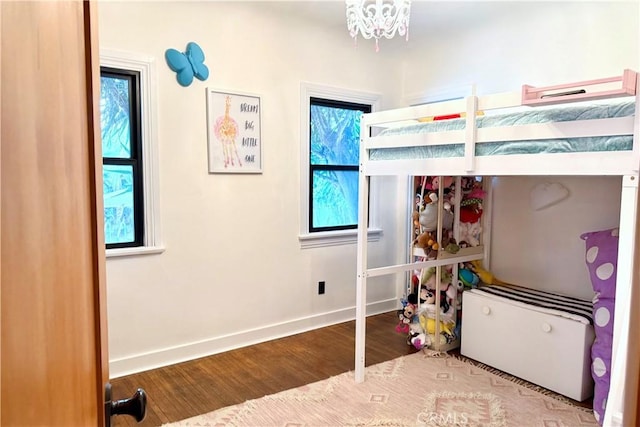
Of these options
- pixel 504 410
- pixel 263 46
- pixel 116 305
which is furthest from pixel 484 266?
pixel 116 305

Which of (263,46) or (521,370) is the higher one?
(263,46)

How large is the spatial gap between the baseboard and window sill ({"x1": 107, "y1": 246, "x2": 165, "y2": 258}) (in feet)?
2.15

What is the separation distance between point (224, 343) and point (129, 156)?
4.77 feet

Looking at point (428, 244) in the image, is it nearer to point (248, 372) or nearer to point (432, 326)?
point (432, 326)

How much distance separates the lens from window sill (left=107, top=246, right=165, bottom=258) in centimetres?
263

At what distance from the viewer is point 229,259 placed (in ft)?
10.3

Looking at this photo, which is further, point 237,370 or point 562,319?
point 237,370

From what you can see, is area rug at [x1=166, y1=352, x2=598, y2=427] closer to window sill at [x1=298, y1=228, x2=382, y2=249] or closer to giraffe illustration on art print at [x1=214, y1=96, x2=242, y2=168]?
window sill at [x1=298, y1=228, x2=382, y2=249]

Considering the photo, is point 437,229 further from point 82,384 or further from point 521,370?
point 82,384

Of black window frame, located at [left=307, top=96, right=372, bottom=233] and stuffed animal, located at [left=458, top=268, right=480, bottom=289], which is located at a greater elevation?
black window frame, located at [left=307, top=96, right=372, bottom=233]

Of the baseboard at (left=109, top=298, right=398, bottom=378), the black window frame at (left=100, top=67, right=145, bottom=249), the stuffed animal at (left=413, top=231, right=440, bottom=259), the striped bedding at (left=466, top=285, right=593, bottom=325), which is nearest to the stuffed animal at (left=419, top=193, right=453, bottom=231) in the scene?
the stuffed animal at (left=413, top=231, right=440, bottom=259)

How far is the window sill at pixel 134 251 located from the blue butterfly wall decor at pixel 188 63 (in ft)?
3.55

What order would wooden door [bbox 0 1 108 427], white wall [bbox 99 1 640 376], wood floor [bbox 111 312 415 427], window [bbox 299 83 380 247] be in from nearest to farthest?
wooden door [bbox 0 1 108 427] < wood floor [bbox 111 312 415 427] < white wall [bbox 99 1 640 376] < window [bbox 299 83 380 247]

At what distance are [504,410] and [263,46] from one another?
2.81m
